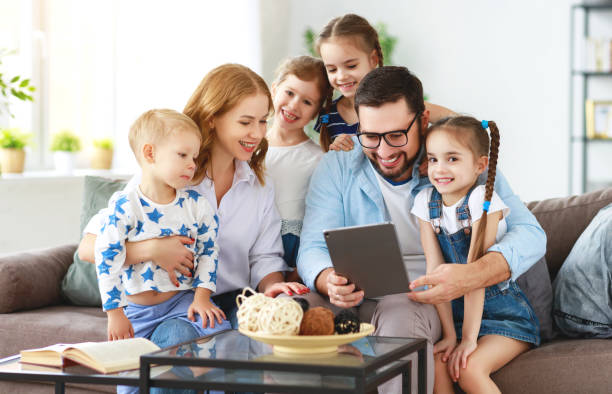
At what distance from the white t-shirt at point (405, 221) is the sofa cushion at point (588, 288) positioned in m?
0.44

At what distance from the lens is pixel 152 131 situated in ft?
6.12

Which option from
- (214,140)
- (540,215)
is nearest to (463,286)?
(540,215)

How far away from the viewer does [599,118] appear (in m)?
4.93

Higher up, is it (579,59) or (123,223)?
(579,59)

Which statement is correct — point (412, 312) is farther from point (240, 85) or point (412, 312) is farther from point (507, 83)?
point (507, 83)

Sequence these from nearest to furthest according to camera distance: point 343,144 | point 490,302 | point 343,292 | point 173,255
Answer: point 343,292
point 173,255
point 490,302
point 343,144

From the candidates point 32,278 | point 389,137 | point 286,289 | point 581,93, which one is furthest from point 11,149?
point 581,93

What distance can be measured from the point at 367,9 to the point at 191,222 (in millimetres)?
3879

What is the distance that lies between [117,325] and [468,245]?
3.18 ft

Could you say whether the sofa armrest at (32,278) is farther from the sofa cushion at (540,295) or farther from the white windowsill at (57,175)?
the sofa cushion at (540,295)

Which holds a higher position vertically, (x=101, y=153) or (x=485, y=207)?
(x=101, y=153)

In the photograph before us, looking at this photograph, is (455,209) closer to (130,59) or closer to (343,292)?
(343,292)

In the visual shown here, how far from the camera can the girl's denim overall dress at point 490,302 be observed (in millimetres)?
1936

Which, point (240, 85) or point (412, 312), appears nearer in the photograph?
point (412, 312)
